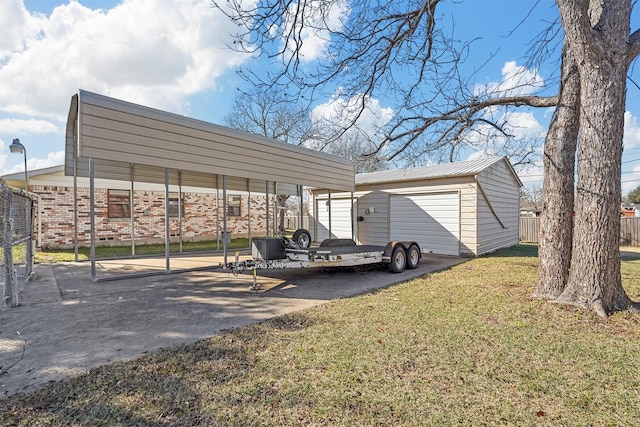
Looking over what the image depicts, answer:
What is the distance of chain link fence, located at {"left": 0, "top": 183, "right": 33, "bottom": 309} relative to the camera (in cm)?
517

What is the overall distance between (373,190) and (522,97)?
819 cm

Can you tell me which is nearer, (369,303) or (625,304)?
(625,304)

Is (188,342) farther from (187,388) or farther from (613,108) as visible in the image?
(613,108)

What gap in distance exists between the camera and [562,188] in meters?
5.40

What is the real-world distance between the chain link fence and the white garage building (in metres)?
8.73

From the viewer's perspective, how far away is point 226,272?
8664 mm

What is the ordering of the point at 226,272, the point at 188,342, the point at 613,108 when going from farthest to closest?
1. the point at 226,272
2. the point at 613,108
3. the point at 188,342

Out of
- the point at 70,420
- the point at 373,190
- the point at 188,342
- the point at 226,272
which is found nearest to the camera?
the point at 70,420

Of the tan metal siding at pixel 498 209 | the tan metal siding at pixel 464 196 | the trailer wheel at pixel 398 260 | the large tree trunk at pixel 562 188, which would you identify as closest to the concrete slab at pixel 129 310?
the trailer wheel at pixel 398 260

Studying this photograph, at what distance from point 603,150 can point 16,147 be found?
15343 millimetres

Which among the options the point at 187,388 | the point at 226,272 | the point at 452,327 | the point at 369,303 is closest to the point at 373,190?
the point at 226,272

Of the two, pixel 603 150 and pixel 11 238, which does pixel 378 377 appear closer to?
pixel 603 150

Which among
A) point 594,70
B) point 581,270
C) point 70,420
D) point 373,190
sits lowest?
point 70,420

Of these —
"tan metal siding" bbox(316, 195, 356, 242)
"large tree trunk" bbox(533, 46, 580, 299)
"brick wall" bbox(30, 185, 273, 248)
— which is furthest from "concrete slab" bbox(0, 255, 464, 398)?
"tan metal siding" bbox(316, 195, 356, 242)
